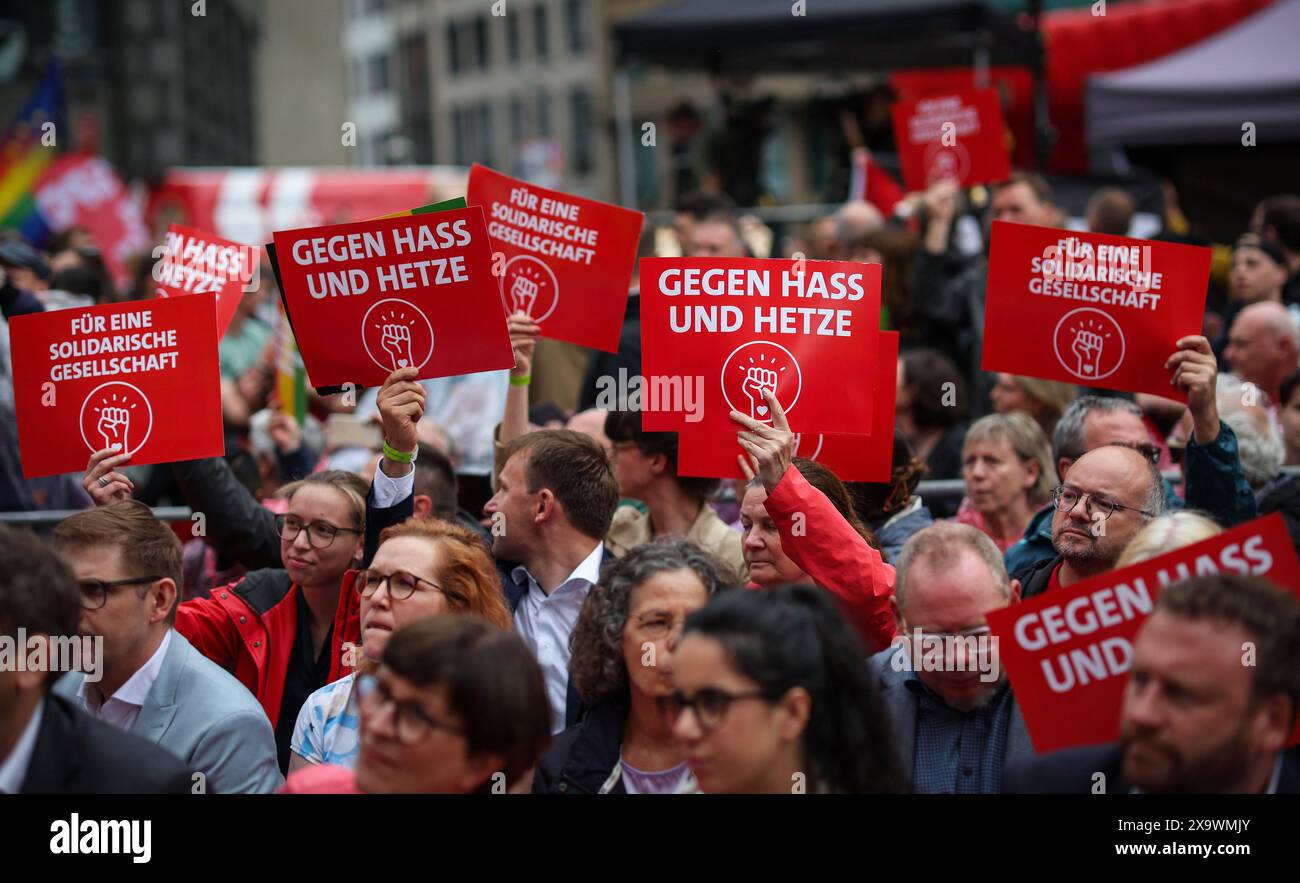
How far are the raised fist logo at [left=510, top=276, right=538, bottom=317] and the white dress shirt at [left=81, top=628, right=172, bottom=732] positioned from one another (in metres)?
2.26

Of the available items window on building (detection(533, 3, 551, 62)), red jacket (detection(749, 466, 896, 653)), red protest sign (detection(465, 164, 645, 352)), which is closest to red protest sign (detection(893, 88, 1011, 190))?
red protest sign (detection(465, 164, 645, 352))

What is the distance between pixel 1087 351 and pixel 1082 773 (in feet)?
7.64

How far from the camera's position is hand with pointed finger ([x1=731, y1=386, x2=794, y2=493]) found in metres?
4.46

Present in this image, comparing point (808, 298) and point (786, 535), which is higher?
point (808, 298)

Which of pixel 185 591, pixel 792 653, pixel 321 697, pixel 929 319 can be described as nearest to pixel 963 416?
pixel 929 319

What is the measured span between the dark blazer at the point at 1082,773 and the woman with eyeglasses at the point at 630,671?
94cm

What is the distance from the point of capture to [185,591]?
658 cm

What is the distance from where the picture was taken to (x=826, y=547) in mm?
4414

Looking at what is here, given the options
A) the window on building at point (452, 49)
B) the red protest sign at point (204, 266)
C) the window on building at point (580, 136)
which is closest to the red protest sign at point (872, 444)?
the red protest sign at point (204, 266)

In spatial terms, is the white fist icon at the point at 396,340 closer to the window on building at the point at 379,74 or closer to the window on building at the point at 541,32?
the window on building at the point at 541,32

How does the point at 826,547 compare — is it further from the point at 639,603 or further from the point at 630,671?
the point at 630,671

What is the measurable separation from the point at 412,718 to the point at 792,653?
73cm
